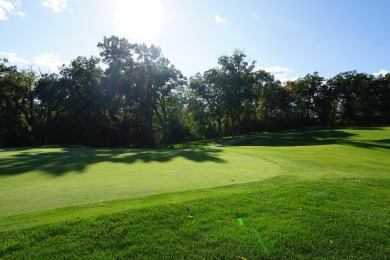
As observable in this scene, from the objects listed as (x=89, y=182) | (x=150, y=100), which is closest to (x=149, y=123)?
(x=150, y=100)

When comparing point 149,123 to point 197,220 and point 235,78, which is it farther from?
point 197,220

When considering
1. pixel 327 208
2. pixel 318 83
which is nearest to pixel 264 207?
pixel 327 208

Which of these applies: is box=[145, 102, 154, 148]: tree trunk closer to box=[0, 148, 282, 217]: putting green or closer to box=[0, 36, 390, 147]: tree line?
box=[0, 36, 390, 147]: tree line

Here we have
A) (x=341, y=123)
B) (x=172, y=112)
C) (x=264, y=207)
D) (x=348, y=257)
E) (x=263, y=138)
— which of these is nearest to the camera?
(x=348, y=257)

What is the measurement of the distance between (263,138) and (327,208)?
3879 cm

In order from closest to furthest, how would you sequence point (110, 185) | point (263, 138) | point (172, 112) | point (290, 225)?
point (290, 225) < point (110, 185) < point (263, 138) < point (172, 112)

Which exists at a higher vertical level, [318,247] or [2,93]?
[2,93]

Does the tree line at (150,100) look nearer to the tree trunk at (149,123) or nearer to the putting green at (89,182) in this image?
the tree trunk at (149,123)

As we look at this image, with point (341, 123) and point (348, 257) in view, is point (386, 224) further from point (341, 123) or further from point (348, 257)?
point (341, 123)

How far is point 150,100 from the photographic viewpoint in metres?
47.2

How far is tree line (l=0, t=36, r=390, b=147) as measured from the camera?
4453 cm

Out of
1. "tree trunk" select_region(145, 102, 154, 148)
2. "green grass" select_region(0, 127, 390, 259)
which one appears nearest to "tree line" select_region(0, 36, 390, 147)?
"tree trunk" select_region(145, 102, 154, 148)

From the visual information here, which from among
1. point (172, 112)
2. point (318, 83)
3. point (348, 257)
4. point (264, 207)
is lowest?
point (348, 257)

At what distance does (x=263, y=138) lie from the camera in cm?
4484
